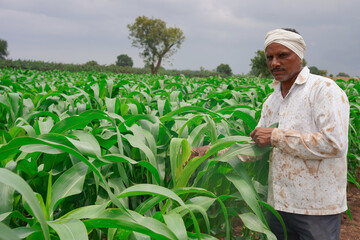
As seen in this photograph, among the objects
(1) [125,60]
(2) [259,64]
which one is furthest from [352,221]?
(1) [125,60]

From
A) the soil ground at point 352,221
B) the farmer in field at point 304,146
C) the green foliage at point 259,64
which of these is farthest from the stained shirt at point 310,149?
the green foliage at point 259,64

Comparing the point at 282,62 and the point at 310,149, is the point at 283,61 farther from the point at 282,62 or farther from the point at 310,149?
the point at 310,149

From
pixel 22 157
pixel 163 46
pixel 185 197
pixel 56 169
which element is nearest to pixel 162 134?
pixel 185 197

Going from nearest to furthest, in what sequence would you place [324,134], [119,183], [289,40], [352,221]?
[119,183], [324,134], [289,40], [352,221]

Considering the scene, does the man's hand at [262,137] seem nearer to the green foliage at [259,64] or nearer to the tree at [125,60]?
the green foliage at [259,64]

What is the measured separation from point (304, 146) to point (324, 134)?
0.10 meters

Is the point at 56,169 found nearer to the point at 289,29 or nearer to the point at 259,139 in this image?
the point at 259,139

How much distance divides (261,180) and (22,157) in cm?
136

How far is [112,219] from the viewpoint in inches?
31.1

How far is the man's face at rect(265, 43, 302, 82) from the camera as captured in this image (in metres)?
1.58

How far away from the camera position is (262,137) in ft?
4.78

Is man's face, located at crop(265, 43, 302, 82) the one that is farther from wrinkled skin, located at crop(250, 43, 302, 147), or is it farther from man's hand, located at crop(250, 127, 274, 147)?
man's hand, located at crop(250, 127, 274, 147)

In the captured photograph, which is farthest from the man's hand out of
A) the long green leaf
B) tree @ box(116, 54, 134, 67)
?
tree @ box(116, 54, 134, 67)

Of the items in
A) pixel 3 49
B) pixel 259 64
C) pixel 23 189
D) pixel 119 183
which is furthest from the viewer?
pixel 3 49
